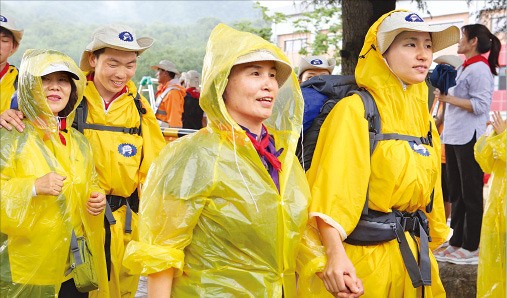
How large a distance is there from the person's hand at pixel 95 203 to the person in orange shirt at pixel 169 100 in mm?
7636

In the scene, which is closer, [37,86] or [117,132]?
[37,86]

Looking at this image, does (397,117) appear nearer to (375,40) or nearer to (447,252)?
(375,40)

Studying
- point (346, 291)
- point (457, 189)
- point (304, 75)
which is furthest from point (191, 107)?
point (346, 291)

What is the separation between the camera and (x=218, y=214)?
8.86 feet

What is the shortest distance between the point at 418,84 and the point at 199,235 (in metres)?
1.47

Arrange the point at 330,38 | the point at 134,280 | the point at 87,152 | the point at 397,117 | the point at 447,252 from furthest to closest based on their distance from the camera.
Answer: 1. the point at 330,38
2. the point at 447,252
3. the point at 134,280
4. the point at 87,152
5. the point at 397,117

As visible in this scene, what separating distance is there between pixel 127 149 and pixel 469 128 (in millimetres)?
3460

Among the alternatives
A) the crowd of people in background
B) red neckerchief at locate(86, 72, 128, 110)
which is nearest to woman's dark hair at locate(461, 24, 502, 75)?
the crowd of people in background

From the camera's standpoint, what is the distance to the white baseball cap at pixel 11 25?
17.5 feet

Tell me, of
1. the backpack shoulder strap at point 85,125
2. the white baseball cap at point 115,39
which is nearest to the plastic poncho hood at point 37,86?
the backpack shoulder strap at point 85,125

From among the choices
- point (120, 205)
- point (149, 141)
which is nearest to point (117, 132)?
point (149, 141)

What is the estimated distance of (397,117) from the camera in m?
3.39

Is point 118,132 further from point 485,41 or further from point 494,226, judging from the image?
point 485,41

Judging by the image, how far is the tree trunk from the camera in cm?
668
